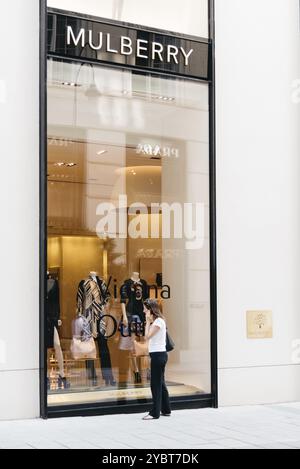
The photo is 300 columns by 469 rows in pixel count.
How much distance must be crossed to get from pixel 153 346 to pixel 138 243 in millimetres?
1860

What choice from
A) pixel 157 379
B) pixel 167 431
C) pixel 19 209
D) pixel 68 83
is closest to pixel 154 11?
pixel 68 83

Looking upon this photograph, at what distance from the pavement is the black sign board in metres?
5.41

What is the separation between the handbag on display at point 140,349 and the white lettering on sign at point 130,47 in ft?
14.9

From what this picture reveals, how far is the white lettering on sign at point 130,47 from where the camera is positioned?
11.8 metres

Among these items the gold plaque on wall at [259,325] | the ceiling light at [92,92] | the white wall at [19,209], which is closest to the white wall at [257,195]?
the gold plaque on wall at [259,325]

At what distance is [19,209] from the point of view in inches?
438

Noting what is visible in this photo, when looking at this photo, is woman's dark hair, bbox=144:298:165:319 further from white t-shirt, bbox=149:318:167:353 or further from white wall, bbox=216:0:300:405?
white wall, bbox=216:0:300:405

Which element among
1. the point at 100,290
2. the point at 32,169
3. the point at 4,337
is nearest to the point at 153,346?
the point at 100,290

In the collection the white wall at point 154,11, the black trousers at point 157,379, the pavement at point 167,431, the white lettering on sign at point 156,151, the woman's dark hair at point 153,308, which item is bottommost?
the pavement at point 167,431

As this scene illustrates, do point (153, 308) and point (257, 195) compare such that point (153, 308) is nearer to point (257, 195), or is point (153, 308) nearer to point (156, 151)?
point (156, 151)

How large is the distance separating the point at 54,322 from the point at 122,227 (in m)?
1.86

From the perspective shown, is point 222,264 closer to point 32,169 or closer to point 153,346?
point 153,346

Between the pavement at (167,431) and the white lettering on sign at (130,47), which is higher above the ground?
the white lettering on sign at (130,47)

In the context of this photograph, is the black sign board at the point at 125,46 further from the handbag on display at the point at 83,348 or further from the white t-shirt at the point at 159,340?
the handbag on display at the point at 83,348
